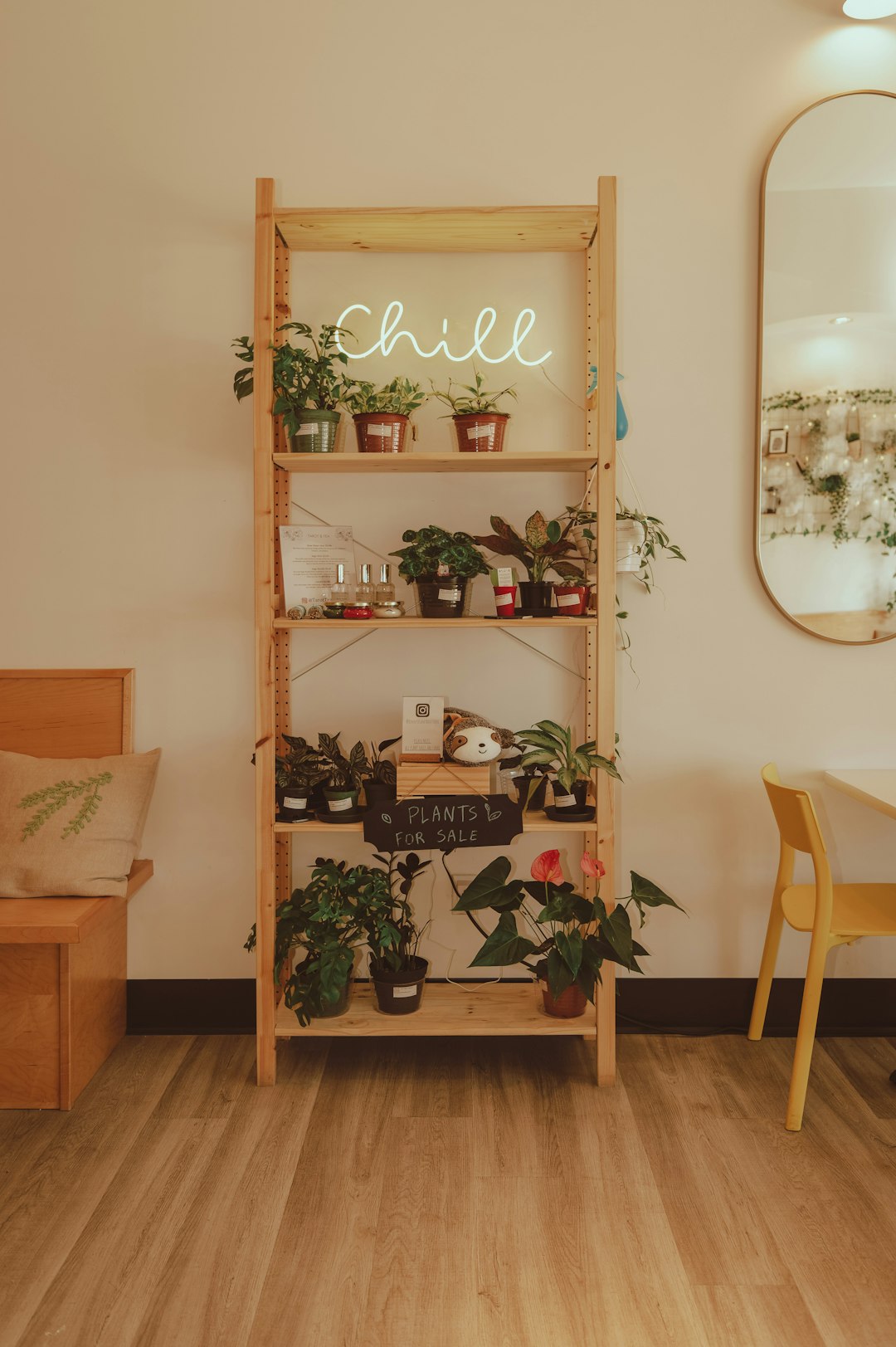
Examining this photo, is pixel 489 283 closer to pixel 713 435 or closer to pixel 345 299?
pixel 345 299

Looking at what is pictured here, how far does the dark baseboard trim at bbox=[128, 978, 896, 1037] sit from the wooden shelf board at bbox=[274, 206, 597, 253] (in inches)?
87.2

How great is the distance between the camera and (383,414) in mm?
2566

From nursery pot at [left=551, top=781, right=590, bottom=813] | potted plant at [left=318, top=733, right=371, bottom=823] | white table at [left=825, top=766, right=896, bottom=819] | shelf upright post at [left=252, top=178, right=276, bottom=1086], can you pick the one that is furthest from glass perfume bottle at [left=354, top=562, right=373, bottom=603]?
white table at [left=825, top=766, right=896, bottom=819]

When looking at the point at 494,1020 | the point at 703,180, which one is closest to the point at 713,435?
the point at 703,180

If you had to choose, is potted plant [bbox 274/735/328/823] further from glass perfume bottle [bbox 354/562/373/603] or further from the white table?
the white table

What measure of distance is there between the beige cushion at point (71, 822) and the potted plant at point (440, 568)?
0.98 m

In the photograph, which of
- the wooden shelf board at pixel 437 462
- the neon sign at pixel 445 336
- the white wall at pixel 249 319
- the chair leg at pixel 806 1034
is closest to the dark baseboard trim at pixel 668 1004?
the white wall at pixel 249 319

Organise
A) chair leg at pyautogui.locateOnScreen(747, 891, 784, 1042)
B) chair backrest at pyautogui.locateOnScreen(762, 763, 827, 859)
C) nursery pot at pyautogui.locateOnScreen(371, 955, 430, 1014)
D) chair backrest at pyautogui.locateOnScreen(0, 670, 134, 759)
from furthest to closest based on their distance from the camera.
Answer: chair backrest at pyautogui.locateOnScreen(0, 670, 134, 759) < chair leg at pyautogui.locateOnScreen(747, 891, 784, 1042) < nursery pot at pyautogui.locateOnScreen(371, 955, 430, 1014) < chair backrest at pyautogui.locateOnScreen(762, 763, 827, 859)

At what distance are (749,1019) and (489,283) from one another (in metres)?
2.37

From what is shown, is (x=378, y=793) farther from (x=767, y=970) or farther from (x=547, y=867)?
(x=767, y=970)

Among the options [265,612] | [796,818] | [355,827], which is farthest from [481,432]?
[796,818]

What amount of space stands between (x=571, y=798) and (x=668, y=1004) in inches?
33.0

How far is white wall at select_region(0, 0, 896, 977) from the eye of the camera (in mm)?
2803

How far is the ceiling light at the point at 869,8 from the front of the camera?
2.69 m
